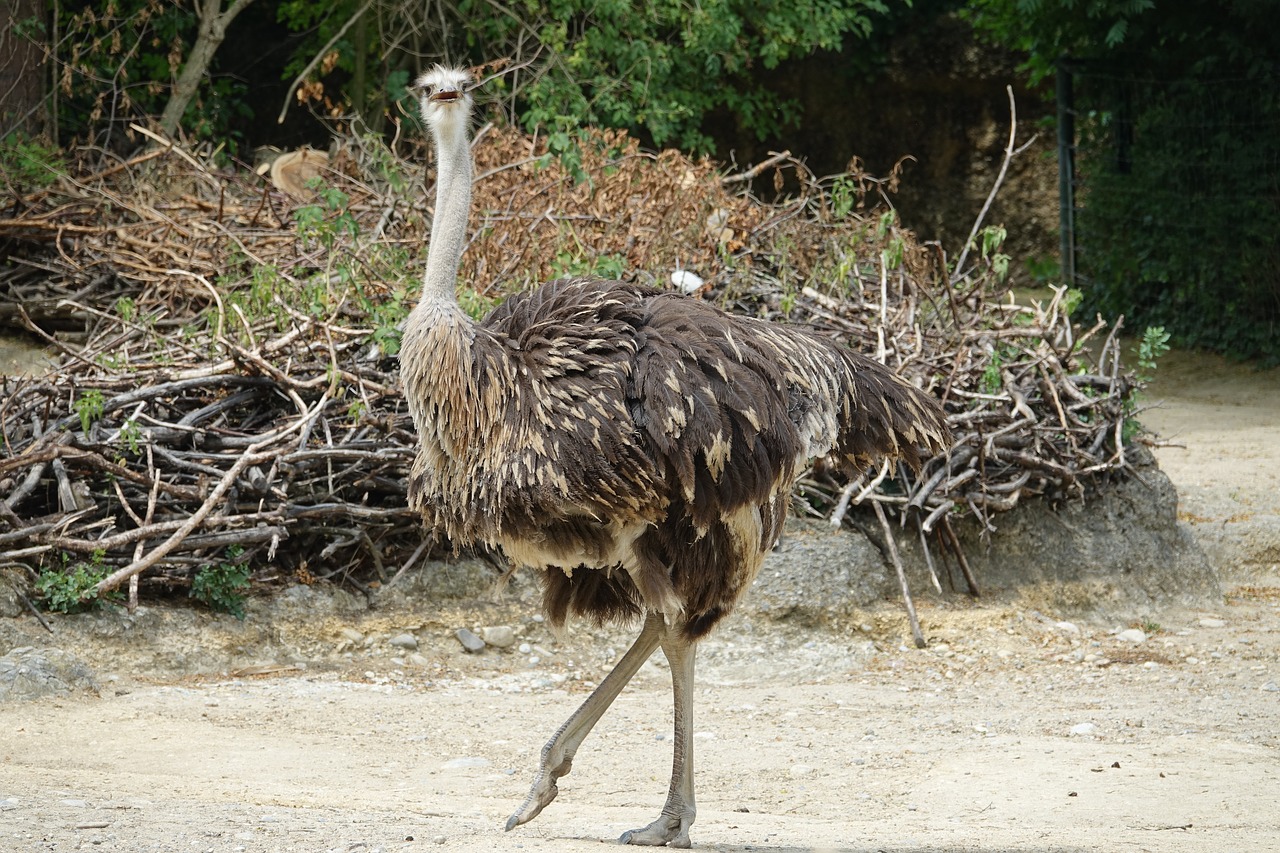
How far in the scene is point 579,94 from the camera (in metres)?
10.7

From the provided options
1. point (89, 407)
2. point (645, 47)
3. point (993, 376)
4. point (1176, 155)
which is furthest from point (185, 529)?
point (1176, 155)

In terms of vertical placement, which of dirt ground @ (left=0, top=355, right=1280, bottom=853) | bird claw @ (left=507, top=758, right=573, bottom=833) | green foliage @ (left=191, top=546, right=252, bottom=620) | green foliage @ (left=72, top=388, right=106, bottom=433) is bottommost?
dirt ground @ (left=0, top=355, right=1280, bottom=853)

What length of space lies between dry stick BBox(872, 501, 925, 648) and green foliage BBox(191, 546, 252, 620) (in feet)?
8.89

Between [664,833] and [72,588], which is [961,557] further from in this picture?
[72,588]

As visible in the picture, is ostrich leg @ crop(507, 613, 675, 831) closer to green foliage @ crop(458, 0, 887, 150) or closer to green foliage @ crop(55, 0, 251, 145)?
green foliage @ crop(458, 0, 887, 150)

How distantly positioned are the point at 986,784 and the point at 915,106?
12648 mm

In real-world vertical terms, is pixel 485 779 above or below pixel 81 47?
below

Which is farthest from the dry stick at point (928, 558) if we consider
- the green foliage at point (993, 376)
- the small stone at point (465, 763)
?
the small stone at point (465, 763)

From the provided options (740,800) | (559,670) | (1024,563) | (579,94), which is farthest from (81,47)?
(740,800)

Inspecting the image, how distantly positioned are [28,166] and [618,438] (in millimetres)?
6158

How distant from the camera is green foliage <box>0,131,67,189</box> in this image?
8.64 metres

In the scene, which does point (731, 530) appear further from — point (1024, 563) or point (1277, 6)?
point (1277, 6)

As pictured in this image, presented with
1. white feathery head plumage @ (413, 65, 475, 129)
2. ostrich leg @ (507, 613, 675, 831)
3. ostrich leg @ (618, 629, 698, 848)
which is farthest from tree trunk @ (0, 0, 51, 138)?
ostrich leg @ (618, 629, 698, 848)

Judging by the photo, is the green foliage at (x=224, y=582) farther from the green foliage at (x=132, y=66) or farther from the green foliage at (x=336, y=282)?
the green foliage at (x=132, y=66)
